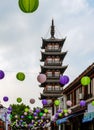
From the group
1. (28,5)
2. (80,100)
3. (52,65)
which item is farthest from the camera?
(52,65)

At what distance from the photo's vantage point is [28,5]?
378 inches

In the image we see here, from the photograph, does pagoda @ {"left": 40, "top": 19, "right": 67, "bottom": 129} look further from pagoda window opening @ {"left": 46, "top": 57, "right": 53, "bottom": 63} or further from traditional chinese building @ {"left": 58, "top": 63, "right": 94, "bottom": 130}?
traditional chinese building @ {"left": 58, "top": 63, "right": 94, "bottom": 130}

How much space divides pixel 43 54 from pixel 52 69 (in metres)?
3.72

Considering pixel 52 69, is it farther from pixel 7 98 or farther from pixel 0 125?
pixel 7 98

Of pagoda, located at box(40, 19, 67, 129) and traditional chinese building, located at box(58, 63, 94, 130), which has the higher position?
pagoda, located at box(40, 19, 67, 129)

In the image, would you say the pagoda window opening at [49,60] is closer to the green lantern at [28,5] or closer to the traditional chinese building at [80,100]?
the traditional chinese building at [80,100]

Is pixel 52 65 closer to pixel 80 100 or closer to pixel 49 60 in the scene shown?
pixel 49 60

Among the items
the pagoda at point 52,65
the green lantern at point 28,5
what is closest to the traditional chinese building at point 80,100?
the green lantern at point 28,5

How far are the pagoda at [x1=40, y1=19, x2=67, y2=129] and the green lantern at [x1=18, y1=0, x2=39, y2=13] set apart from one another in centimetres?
7512

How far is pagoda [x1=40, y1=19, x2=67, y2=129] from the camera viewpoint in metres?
85.7

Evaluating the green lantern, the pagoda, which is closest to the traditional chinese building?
the green lantern

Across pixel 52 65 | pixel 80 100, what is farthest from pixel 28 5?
pixel 52 65

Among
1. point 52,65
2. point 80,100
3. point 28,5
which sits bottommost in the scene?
point 28,5

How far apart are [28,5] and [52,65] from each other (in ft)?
255
